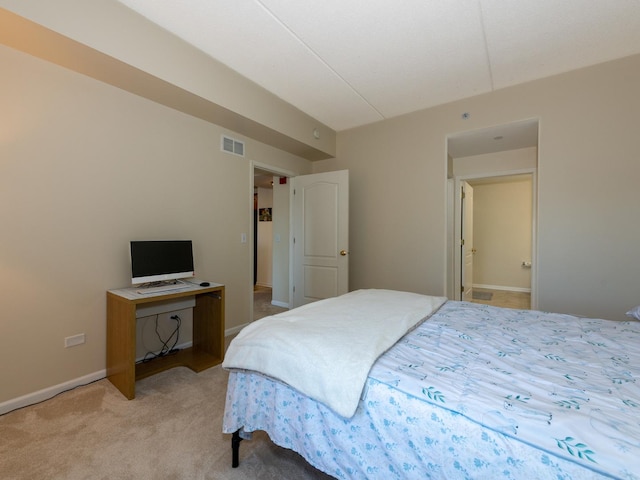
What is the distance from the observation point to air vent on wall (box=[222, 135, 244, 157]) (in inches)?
130

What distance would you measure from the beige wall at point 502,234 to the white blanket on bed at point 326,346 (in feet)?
18.3

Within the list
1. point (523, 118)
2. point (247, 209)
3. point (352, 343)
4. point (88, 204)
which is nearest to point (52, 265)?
point (88, 204)

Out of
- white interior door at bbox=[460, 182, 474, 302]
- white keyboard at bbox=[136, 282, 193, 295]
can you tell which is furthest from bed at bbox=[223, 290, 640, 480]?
white interior door at bbox=[460, 182, 474, 302]

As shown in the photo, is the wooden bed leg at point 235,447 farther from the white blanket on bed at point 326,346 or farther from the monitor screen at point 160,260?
the monitor screen at point 160,260

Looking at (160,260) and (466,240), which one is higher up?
(466,240)

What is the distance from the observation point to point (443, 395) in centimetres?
96

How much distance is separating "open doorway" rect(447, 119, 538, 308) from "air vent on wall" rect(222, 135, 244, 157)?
2.51 meters

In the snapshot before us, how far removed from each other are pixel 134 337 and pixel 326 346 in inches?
64.0

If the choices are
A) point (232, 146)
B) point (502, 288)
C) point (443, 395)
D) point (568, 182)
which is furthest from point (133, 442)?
point (502, 288)

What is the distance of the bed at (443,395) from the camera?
795 mm

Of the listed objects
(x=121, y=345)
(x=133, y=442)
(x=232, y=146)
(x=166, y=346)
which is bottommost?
(x=133, y=442)

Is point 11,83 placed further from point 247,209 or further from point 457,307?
point 457,307

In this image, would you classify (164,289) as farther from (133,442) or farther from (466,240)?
(466,240)

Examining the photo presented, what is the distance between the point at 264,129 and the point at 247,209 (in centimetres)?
96
